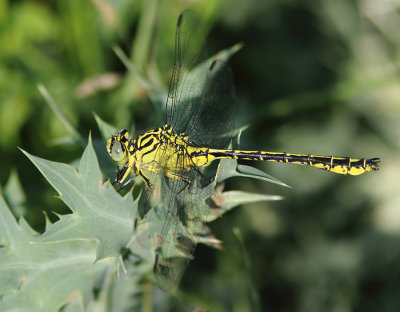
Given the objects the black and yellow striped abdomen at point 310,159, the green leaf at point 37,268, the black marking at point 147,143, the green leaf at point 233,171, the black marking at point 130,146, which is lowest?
the green leaf at point 37,268

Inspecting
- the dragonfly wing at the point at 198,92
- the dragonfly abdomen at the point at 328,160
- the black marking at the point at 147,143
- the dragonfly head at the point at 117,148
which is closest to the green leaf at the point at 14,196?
the dragonfly head at the point at 117,148

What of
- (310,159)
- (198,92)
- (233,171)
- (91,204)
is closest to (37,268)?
(91,204)

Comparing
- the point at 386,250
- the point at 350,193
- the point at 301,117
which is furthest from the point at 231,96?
the point at 386,250

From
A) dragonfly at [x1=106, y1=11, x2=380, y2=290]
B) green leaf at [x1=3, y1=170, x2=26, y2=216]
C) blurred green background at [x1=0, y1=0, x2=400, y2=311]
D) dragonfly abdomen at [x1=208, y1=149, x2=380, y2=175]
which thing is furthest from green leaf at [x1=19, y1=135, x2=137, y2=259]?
blurred green background at [x1=0, y1=0, x2=400, y2=311]

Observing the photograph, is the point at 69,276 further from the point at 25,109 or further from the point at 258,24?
the point at 258,24

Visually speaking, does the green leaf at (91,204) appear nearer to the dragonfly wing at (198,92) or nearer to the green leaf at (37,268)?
the green leaf at (37,268)

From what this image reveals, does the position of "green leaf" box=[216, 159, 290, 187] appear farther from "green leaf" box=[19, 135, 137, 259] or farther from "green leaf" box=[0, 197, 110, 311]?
"green leaf" box=[0, 197, 110, 311]

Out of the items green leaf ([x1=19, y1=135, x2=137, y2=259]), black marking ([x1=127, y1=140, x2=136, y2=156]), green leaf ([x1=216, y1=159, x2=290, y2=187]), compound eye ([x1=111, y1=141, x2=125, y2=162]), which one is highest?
black marking ([x1=127, y1=140, x2=136, y2=156])

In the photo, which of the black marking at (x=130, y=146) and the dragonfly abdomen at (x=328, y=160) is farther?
the dragonfly abdomen at (x=328, y=160)
